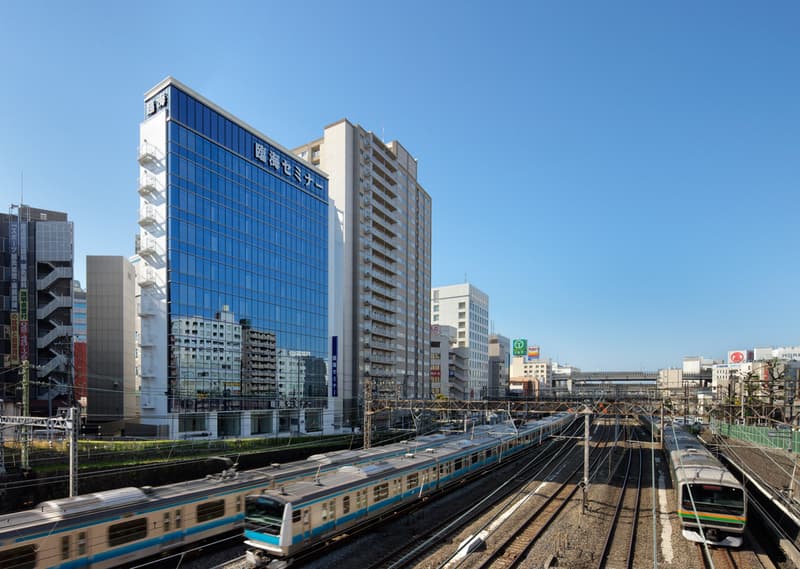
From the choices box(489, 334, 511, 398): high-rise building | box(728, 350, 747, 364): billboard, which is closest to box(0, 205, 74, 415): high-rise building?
box(489, 334, 511, 398): high-rise building

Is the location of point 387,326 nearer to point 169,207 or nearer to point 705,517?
point 169,207

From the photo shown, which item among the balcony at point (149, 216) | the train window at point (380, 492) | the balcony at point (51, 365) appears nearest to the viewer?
the train window at point (380, 492)

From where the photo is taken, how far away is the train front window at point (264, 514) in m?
15.2

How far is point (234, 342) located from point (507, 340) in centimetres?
12386

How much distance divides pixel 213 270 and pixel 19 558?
32.6 meters

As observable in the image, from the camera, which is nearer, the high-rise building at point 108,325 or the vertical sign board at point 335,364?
the high-rise building at point 108,325

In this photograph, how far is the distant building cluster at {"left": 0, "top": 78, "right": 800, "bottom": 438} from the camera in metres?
39.9

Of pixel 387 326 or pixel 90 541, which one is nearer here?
pixel 90 541

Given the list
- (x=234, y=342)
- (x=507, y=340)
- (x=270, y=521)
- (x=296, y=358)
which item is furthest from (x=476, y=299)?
(x=270, y=521)

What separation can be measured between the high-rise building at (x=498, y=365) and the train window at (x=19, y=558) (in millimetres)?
115346

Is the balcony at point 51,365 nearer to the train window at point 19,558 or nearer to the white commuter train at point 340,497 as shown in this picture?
the white commuter train at point 340,497

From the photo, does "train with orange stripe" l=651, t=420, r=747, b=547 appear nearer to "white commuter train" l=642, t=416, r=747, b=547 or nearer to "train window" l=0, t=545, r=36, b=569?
"white commuter train" l=642, t=416, r=747, b=547

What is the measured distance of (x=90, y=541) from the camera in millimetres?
13875

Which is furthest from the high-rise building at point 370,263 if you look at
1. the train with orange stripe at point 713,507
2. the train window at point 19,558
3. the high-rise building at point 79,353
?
the train window at point 19,558
